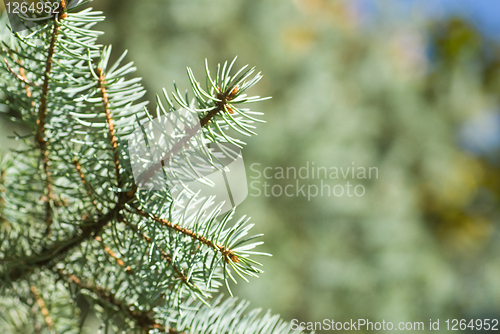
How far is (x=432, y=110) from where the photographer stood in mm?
2459

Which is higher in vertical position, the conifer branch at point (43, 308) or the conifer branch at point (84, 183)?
the conifer branch at point (84, 183)

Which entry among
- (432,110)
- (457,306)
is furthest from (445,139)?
(457,306)

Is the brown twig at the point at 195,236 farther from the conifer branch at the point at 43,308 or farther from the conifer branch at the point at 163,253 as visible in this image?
the conifer branch at the point at 43,308

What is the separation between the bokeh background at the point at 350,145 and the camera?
1.47 m

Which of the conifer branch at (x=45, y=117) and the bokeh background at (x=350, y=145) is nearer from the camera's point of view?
the conifer branch at (x=45, y=117)

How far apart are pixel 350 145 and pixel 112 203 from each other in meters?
1.82

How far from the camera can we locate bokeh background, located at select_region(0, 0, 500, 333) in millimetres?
1470

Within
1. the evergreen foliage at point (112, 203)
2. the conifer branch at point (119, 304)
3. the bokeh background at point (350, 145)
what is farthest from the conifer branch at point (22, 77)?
the bokeh background at point (350, 145)

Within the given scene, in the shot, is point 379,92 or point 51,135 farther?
point 379,92

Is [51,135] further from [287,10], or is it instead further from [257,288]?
[287,10]

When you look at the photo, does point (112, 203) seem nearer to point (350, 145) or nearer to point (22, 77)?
point (22, 77)

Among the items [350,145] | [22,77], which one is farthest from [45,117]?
[350,145]

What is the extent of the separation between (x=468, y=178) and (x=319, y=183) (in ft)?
5.92

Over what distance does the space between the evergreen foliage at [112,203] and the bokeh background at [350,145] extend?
1189mm
